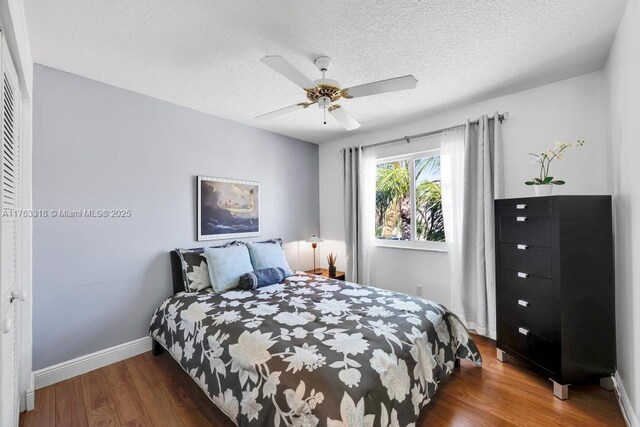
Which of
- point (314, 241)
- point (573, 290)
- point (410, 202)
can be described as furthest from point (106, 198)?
point (573, 290)

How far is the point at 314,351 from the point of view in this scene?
1548 millimetres

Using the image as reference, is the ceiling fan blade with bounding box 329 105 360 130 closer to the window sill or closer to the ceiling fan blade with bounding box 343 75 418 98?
the ceiling fan blade with bounding box 343 75 418 98

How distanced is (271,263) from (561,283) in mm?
2516

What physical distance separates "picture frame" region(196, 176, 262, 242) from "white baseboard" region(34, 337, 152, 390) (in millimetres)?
1147

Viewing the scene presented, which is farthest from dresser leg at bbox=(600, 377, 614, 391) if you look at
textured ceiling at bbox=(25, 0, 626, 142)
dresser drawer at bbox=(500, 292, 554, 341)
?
textured ceiling at bbox=(25, 0, 626, 142)

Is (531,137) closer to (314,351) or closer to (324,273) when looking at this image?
(314,351)

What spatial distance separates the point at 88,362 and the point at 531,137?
14.5 feet

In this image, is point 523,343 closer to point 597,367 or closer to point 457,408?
point 597,367

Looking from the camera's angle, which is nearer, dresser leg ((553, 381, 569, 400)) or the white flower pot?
dresser leg ((553, 381, 569, 400))

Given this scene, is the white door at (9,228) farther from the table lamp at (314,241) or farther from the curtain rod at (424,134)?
the curtain rod at (424,134)

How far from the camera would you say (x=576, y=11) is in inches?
64.6

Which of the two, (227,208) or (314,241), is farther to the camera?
(314,241)

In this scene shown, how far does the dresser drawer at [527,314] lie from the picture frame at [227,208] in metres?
2.78

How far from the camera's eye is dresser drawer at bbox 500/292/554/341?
2.05m
